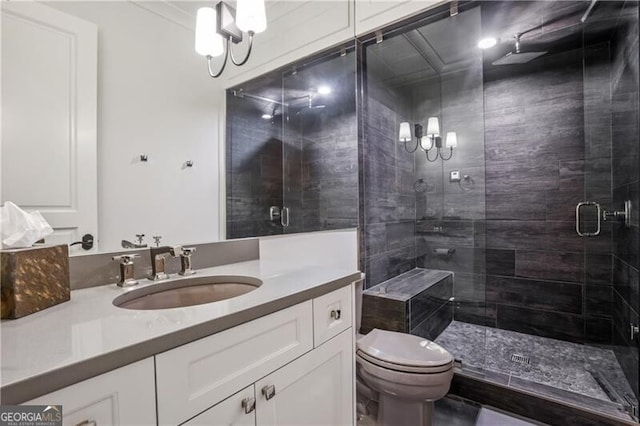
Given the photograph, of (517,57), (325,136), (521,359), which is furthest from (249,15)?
(521,359)

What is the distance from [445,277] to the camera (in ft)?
8.50

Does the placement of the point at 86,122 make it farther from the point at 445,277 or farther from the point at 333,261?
the point at 445,277


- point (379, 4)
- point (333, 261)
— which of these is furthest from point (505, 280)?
point (379, 4)

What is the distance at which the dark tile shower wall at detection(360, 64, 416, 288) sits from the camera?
2129 millimetres

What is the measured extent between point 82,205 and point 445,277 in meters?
2.52

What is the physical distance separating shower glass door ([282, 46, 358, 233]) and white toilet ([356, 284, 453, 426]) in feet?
2.47

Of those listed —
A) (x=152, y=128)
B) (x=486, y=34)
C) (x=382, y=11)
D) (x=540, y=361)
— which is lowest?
(x=540, y=361)

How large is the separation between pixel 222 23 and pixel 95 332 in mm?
1301

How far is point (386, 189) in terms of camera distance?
2.42m

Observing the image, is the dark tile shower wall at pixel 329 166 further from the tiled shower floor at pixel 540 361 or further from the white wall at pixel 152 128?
the tiled shower floor at pixel 540 361

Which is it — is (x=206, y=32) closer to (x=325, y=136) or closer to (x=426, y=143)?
(x=325, y=136)

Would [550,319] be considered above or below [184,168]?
below

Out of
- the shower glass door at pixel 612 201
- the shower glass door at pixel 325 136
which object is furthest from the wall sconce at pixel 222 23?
the shower glass door at pixel 612 201

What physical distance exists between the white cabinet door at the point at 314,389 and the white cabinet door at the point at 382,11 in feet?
5.59
